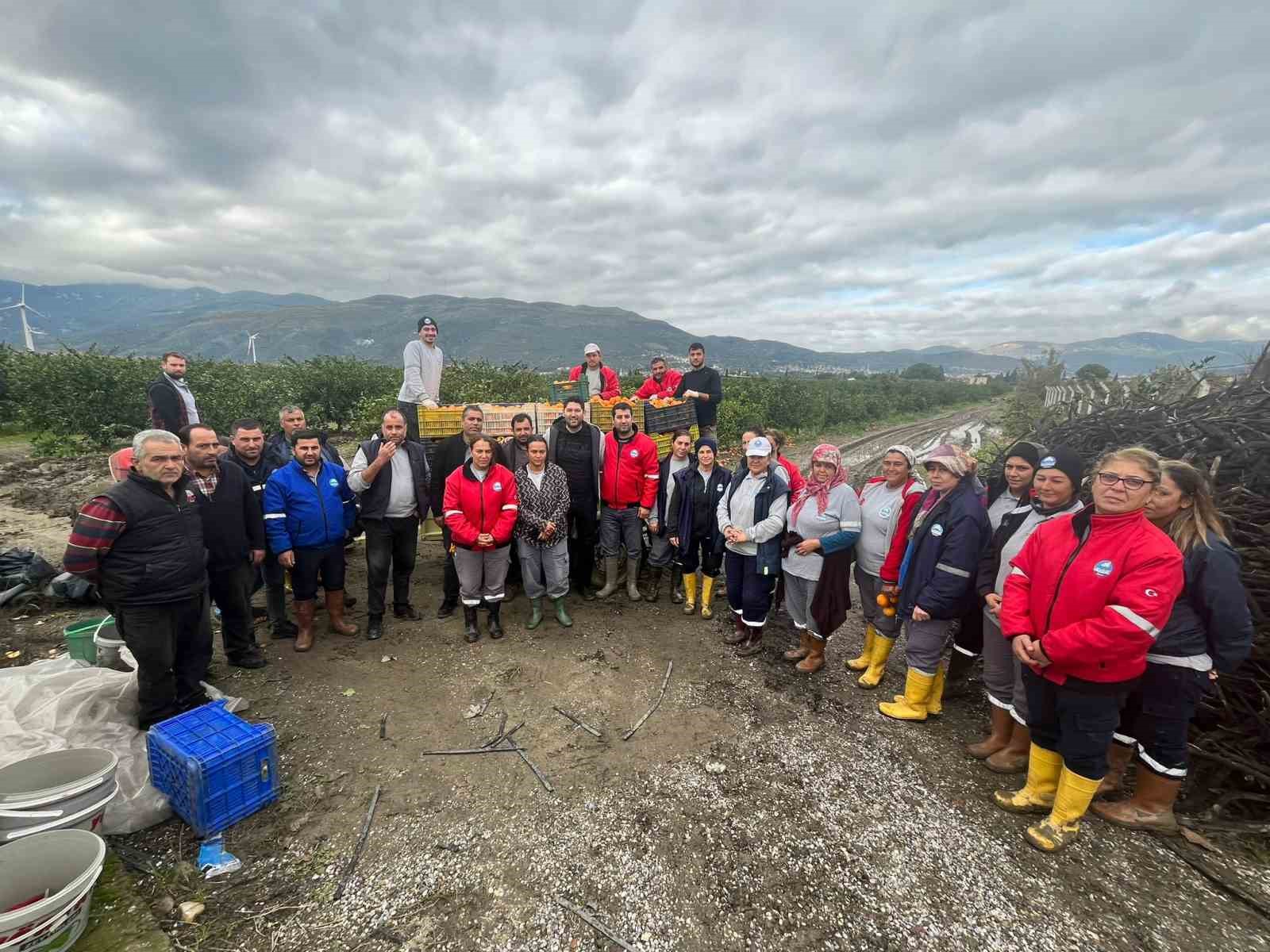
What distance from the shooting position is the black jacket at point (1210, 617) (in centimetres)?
284

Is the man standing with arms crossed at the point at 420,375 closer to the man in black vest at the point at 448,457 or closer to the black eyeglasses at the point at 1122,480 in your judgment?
the man in black vest at the point at 448,457

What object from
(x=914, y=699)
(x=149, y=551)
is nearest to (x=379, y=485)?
(x=149, y=551)

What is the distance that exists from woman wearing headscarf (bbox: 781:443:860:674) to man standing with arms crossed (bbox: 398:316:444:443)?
4.55 m

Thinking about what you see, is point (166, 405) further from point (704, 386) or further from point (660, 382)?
point (704, 386)

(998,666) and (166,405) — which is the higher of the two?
(166,405)

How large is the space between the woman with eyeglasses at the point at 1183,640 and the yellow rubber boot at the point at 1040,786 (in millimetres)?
367

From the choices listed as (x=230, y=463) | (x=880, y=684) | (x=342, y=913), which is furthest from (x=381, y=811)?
(x=880, y=684)

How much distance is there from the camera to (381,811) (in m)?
3.36

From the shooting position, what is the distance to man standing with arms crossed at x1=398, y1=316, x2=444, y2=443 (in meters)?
6.49

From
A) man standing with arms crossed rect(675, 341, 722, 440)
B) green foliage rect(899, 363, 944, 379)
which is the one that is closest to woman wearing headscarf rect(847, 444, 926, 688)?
man standing with arms crossed rect(675, 341, 722, 440)

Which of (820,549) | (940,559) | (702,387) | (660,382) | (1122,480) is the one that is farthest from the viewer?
(660,382)

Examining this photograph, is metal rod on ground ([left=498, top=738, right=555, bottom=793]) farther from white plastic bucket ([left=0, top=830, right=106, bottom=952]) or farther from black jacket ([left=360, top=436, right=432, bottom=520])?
black jacket ([left=360, top=436, right=432, bottom=520])

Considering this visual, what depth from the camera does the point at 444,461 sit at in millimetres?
5922

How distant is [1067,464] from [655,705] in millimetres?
3541
